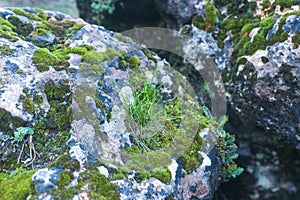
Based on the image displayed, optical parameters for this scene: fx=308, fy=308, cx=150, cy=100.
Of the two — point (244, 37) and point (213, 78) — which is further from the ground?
point (244, 37)

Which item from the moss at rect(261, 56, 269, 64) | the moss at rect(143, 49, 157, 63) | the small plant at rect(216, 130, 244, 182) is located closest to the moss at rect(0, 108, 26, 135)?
the moss at rect(143, 49, 157, 63)

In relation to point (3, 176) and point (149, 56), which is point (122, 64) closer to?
point (149, 56)

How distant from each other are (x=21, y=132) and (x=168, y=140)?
5.28 feet

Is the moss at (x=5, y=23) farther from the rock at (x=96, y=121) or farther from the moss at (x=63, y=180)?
the moss at (x=63, y=180)

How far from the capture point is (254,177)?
19.2 ft

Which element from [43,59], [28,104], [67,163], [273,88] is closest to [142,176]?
[67,163]

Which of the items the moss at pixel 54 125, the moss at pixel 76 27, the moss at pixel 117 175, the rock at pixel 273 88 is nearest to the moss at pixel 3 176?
the moss at pixel 54 125

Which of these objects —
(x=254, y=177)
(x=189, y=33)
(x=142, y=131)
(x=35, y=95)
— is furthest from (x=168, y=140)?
(x=254, y=177)

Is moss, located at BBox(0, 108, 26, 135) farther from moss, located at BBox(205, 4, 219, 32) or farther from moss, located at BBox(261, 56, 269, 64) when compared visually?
moss, located at BBox(205, 4, 219, 32)

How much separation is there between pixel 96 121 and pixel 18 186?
1.00 metres

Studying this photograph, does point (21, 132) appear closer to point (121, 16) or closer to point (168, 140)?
point (168, 140)

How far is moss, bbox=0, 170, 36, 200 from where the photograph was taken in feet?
8.56

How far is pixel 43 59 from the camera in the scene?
3734 mm

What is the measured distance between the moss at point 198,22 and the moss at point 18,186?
3472mm
